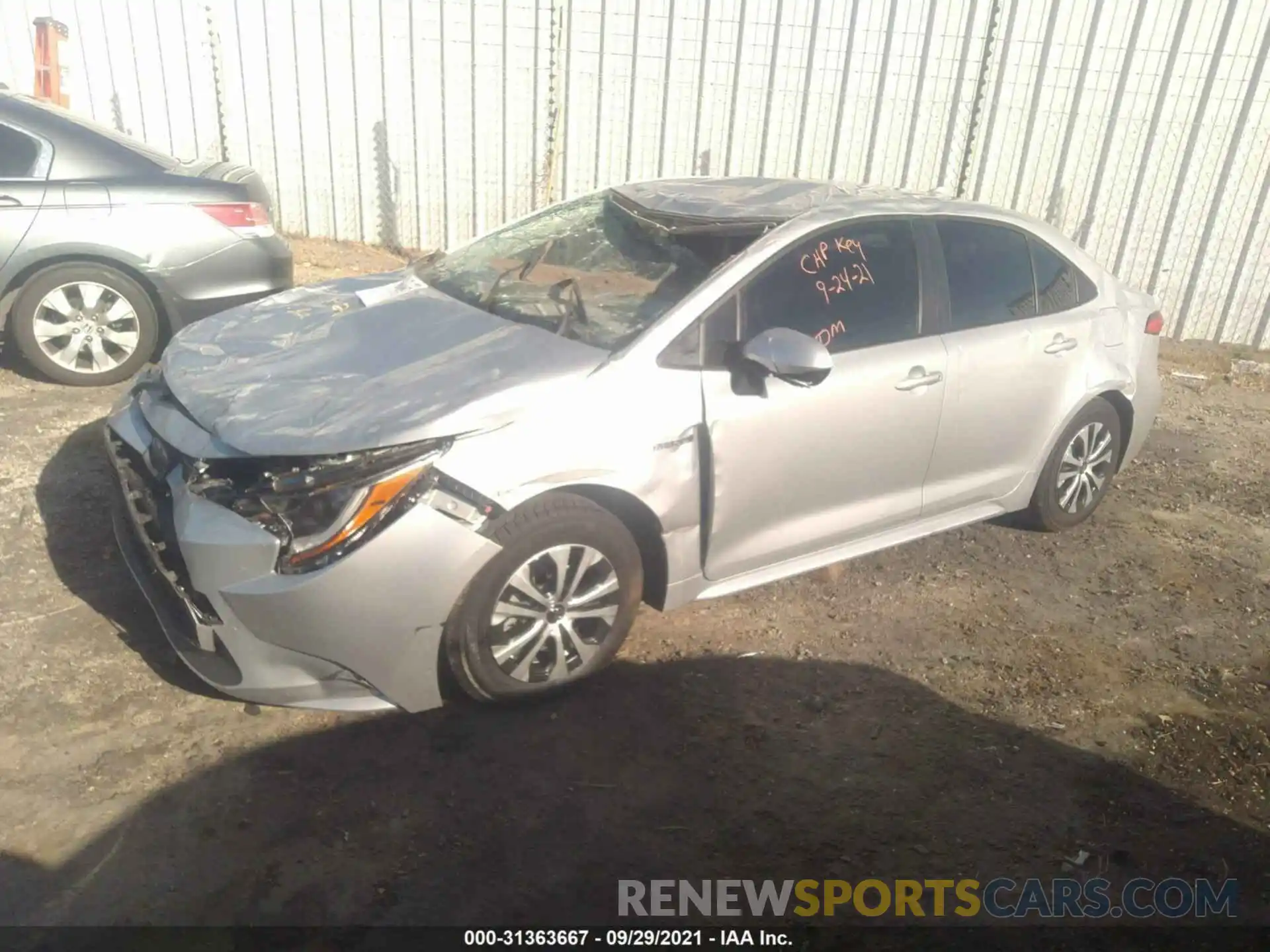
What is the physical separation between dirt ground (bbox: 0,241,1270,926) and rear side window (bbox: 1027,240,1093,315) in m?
1.25

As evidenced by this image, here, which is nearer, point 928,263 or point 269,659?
point 269,659

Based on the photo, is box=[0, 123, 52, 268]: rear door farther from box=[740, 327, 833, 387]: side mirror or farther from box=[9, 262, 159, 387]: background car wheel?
box=[740, 327, 833, 387]: side mirror

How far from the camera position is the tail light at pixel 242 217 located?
18.9ft

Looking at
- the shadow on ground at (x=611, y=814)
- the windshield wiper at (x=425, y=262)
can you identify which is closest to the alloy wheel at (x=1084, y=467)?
the shadow on ground at (x=611, y=814)

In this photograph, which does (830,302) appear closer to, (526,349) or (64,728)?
(526,349)

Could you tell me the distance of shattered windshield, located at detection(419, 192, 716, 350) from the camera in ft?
11.8

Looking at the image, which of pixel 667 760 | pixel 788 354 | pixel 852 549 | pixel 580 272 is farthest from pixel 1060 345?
pixel 667 760

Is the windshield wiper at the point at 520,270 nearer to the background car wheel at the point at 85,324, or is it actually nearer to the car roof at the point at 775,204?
the car roof at the point at 775,204

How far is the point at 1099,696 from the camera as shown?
146 inches

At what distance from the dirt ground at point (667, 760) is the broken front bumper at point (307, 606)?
0.71 feet

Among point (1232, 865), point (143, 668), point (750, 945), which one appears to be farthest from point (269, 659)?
point (1232, 865)

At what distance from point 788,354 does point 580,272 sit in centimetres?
99

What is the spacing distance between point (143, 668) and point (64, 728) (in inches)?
13.1
